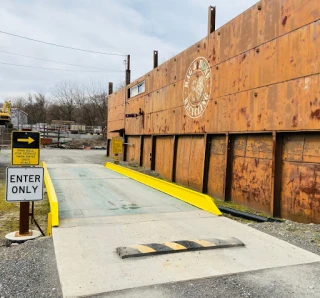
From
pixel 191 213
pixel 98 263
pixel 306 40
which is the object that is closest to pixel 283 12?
pixel 306 40

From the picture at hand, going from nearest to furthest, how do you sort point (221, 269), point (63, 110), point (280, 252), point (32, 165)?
point (221, 269)
point (280, 252)
point (32, 165)
point (63, 110)

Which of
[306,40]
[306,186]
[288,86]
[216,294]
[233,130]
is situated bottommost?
[216,294]

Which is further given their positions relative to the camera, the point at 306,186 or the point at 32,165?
the point at 306,186

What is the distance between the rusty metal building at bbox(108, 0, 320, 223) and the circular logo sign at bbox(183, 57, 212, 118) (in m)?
0.04

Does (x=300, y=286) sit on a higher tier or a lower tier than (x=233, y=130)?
lower

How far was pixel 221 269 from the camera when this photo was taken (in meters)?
3.87

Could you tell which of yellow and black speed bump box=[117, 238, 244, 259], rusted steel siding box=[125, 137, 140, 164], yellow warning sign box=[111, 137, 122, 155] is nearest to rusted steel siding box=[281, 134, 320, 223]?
yellow and black speed bump box=[117, 238, 244, 259]

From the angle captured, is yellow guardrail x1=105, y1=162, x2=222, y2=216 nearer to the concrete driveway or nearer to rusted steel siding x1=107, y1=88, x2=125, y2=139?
the concrete driveway

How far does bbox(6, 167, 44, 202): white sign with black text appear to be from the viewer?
206 inches

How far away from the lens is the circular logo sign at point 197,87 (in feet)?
37.6

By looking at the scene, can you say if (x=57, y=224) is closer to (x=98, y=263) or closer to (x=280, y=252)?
(x=98, y=263)

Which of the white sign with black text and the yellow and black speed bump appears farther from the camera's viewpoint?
the white sign with black text

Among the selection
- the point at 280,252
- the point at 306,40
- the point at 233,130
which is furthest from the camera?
the point at 233,130

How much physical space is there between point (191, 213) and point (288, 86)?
12.7ft
